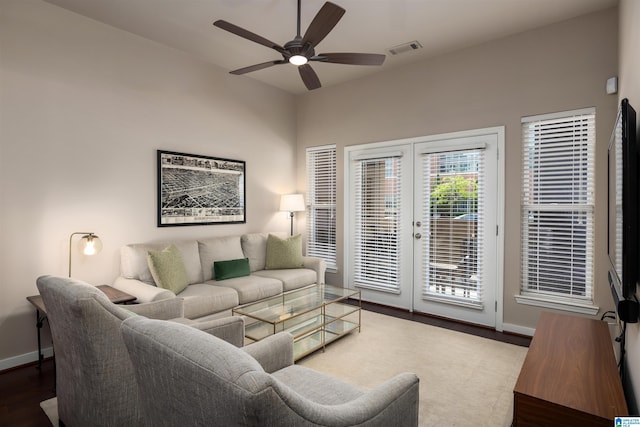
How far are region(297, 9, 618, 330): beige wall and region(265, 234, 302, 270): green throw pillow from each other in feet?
5.47

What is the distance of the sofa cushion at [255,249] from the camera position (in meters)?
4.40

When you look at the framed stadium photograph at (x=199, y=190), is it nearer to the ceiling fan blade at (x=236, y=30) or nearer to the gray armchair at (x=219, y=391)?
the ceiling fan blade at (x=236, y=30)

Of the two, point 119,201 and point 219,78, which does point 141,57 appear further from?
point 119,201

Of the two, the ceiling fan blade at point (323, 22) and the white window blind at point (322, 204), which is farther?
the white window blind at point (322, 204)

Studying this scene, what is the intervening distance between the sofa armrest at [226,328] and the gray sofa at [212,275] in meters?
1.05

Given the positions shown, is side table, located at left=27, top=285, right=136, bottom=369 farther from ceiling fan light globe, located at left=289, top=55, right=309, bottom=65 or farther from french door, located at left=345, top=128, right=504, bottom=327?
french door, located at left=345, top=128, right=504, bottom=327

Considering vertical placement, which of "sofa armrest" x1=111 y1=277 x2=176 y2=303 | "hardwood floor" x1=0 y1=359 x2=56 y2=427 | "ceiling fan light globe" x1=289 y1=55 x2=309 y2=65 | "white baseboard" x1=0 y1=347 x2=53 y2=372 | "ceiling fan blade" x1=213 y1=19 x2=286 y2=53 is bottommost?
"hardwood floor" x1=0 y1=359 x2=56 y2=427

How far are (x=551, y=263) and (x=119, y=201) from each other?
4.34 metres

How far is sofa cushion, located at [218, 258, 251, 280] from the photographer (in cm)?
387

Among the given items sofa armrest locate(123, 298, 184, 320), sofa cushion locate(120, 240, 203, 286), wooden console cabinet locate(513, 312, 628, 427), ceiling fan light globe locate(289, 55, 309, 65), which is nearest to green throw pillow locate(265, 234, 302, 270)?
sofa cushion locate(120, 240, 203, 286)

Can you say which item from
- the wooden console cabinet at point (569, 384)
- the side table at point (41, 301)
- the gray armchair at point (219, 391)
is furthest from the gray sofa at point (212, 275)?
the wooden console cabinet at point (569, 384)

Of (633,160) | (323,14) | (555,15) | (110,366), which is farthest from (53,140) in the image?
(555,15)

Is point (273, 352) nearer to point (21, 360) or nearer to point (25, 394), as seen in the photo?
point (25, 394)

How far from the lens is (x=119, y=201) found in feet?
11.3
